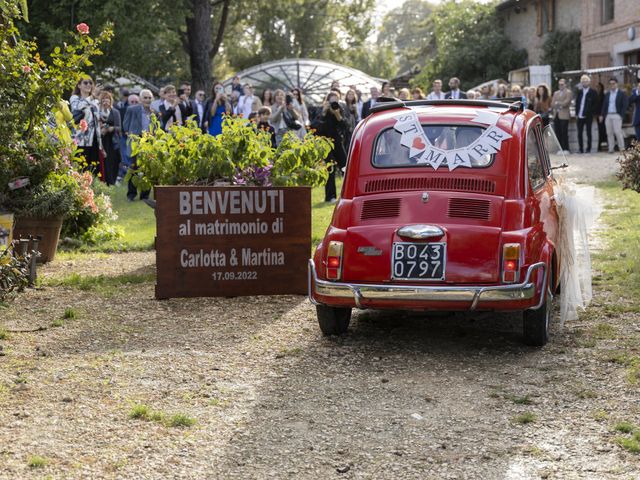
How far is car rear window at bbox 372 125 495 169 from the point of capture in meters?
8.08

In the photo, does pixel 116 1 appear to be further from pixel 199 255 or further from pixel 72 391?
pixel 72 391

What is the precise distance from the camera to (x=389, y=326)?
8.52 m

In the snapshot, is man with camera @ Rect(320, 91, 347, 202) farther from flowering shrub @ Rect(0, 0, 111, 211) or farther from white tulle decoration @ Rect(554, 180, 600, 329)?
white tulle decoration @ Rect(554, 180, 600, 329)

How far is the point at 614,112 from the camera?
27.4 m

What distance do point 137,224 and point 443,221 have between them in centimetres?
902

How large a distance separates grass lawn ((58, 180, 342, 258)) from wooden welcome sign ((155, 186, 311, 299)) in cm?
307

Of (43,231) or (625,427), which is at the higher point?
(43,231)

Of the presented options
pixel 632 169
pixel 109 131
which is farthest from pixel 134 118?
pixel 632 169

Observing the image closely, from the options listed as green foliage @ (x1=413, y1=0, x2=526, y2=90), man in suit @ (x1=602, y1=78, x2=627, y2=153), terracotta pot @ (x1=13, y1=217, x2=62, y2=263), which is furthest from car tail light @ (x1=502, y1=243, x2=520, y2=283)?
green foliage @ (x1=413, y1=0, x2=526, y2=90)

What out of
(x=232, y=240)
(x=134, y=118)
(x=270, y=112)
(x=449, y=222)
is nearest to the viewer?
(x=449, y=222)

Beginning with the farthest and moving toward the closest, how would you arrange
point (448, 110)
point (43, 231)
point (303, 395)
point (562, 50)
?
point (562, 50) → point (43, 231) → point (448, 110) → point (303, 395)

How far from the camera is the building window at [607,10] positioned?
3978cm

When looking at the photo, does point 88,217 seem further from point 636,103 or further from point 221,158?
point 636,103

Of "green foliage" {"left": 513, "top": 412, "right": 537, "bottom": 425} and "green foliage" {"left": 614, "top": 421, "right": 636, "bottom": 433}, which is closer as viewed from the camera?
"green foliage" {"left": 614, "top": 421, "right": 636, "bottom": 433}
